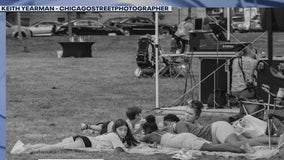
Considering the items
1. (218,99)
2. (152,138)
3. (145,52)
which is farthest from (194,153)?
(145,52)

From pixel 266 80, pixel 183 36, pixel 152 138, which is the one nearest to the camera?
pixel 152 138

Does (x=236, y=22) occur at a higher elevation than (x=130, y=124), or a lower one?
higher

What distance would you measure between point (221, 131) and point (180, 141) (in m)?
0.48

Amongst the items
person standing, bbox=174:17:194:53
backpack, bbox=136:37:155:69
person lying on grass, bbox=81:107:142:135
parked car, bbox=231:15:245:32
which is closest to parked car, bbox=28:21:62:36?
parked car, bbox=231:15:245:32

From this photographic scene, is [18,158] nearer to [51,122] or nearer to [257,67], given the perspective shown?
[51,122]

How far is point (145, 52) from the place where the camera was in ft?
61.3

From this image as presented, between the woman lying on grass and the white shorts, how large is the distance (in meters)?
0.93

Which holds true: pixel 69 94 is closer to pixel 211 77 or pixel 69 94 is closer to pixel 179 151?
pixel 211 77

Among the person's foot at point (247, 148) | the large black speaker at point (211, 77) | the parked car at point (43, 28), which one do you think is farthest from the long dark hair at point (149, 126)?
the parked car at point (43, 28)

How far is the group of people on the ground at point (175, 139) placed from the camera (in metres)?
8.77

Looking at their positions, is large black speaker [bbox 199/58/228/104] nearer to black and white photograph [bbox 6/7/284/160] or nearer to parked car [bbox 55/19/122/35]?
black and white photograph [bbox 6/7/284/160]

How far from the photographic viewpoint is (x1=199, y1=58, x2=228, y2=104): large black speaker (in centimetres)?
1307

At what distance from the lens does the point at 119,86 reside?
18.2m

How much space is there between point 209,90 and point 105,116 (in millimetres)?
1817
